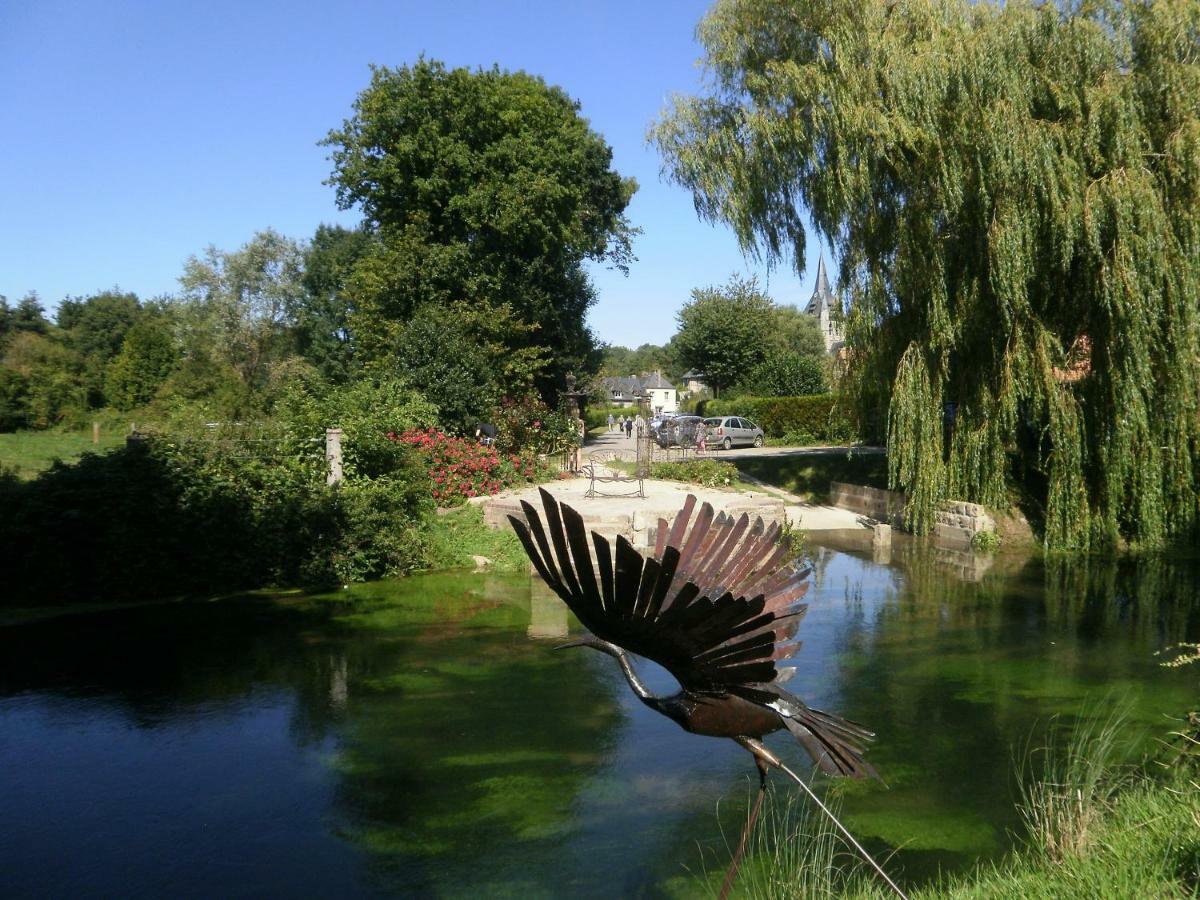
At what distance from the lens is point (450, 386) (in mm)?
19516

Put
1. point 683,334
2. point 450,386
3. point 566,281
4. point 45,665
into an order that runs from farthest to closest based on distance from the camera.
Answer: point 683,334 → point 566,281 → point 450,386 → point 45,665

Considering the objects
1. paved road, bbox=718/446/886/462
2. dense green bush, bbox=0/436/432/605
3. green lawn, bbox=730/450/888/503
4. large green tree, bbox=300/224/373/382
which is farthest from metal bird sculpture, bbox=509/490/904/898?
large green tree, bbox=300/224/373/382

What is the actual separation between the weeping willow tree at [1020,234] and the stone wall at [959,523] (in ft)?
0.97

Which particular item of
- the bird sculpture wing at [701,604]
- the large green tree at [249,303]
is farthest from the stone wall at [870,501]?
the large green tree at [249,303]

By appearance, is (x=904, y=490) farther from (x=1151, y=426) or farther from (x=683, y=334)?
(x=683, y=334)

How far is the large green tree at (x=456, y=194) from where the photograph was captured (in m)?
25.3

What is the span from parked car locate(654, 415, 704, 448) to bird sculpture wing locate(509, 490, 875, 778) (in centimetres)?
2552

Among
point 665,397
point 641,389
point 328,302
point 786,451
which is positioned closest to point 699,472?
point 786,451

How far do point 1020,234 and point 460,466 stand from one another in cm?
1035

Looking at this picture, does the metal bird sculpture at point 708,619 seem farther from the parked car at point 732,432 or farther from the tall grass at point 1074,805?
the parked car at point 732,432

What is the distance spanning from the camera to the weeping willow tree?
13.4 metres

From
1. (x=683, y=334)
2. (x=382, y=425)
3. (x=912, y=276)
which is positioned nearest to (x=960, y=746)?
(x=912, y=276)

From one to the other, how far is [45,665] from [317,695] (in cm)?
290

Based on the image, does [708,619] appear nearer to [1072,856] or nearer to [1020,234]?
[1072,856]
